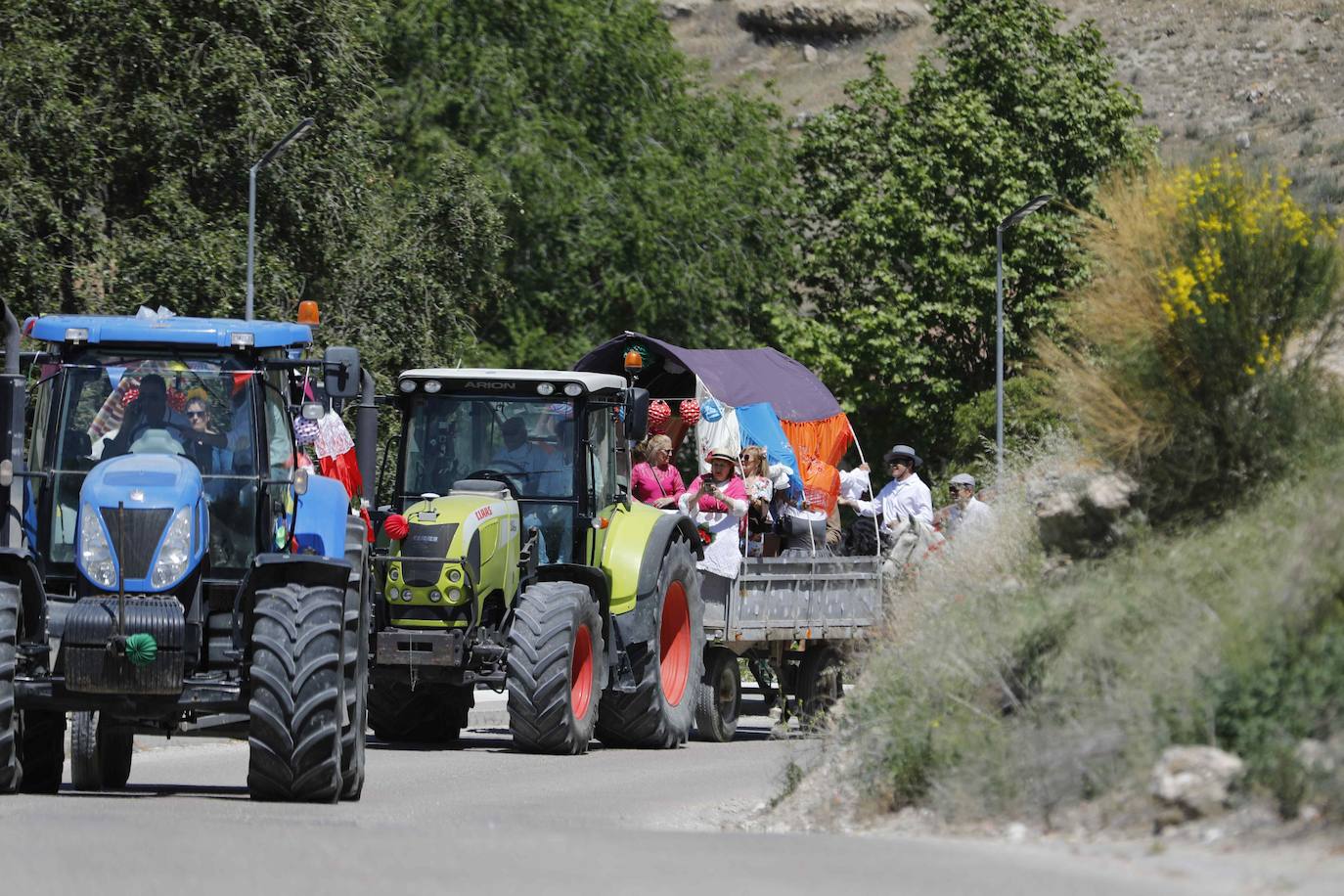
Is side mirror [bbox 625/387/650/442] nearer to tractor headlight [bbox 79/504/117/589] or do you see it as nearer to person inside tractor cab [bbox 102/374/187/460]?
person inside tractor cab [bbox 102/374/187/460]

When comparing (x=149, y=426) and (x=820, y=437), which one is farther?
(x=820, y=437)

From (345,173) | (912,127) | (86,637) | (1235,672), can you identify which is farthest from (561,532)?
(912,127)

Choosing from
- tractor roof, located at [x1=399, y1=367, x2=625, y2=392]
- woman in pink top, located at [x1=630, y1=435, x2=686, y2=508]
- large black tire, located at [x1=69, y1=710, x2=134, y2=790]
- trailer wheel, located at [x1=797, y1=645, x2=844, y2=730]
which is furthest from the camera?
trailer wheel, located at [x1=797, y1=645, x2=844, y2=730]

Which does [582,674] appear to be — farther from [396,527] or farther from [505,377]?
[505,377]

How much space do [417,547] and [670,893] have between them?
803 centimetres

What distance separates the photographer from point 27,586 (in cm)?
1223

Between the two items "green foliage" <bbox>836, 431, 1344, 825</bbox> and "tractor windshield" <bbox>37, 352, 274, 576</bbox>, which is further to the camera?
"tractor windshield" <bbox>37, 352, 274, 576</bbox>

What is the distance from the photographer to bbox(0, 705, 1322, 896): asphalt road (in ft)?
28.8

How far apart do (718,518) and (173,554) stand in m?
Result: 7.81

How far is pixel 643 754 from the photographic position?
17.3 metres

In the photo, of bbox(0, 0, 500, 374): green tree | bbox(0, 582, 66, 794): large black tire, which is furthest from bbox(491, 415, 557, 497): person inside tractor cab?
bbox(0, 0, 500, 374): green tree

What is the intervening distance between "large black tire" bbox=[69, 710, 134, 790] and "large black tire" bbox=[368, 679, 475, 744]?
374 centimetres

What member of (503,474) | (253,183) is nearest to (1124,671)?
(503,474)

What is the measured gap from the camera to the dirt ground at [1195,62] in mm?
75750
